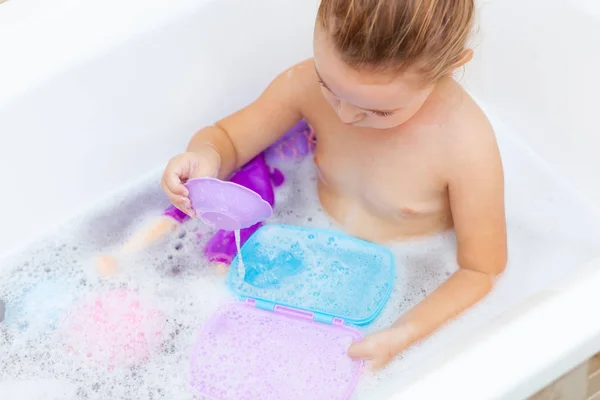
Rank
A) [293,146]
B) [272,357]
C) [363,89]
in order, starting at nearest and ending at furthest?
1. [363,89]
2. [272,357]
3. [293,146]

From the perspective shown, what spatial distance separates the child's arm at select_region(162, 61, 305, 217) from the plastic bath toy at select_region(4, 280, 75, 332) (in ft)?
1.04

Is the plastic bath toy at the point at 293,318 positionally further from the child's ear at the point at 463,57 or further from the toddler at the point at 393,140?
the child's ear at the point at 463,57

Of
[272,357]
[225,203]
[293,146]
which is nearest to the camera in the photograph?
[225,203]

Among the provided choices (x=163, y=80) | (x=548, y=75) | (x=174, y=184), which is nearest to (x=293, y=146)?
(x=163, y=80)

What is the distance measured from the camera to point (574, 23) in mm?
1156

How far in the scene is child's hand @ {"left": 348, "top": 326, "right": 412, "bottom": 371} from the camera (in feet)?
3.15

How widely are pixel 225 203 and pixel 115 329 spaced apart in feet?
1.07

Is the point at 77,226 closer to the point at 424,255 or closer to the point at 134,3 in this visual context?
the point at 134,3

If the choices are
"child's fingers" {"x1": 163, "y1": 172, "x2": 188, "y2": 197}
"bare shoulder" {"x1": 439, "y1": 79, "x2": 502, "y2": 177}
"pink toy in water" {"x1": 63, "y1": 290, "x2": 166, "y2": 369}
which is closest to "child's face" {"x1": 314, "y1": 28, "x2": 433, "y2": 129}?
"bare shoulder" {"x1": 439, "y1": 79, "x2": 502, "y2": 177}

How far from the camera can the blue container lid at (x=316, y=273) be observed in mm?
1101

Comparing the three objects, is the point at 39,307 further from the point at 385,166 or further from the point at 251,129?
the point at 385,166

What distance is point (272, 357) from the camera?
1060 mm

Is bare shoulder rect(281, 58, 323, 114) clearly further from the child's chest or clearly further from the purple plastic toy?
the purple plastic toy

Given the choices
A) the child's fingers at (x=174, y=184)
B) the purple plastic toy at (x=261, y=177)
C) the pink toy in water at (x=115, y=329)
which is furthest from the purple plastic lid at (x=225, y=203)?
the pink toy in water at (x=115, y=329)
